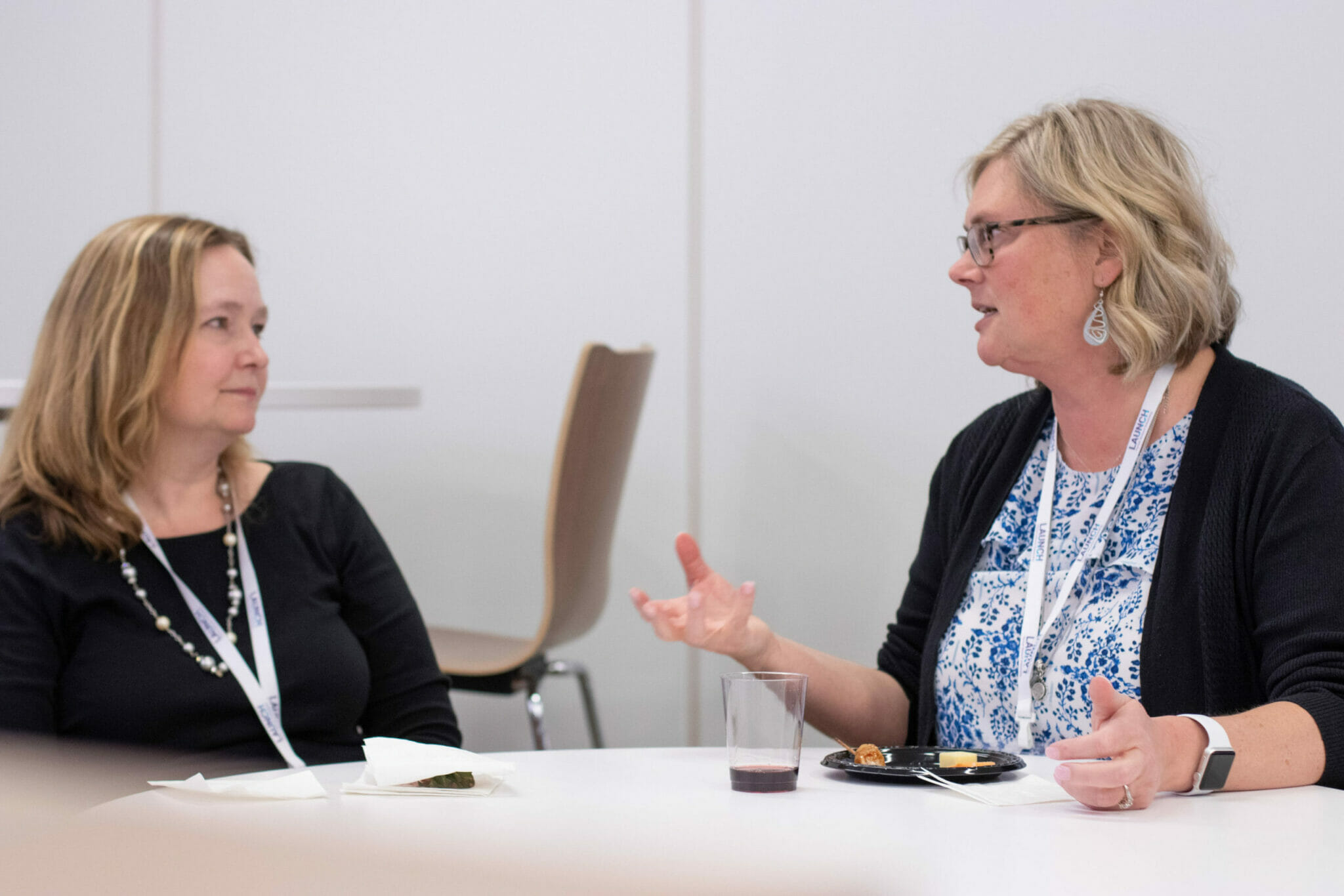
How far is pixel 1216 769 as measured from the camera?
3.79ft

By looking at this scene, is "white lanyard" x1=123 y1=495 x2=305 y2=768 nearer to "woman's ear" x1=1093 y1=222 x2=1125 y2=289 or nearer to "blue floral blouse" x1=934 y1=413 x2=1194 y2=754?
"blue floral blouse" x1=934 y1=413 x2=1194 y2=754

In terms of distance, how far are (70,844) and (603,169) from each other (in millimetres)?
3398

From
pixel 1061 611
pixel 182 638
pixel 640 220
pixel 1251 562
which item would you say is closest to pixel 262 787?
pixel 182 638

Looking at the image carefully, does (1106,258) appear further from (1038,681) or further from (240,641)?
(240,641)

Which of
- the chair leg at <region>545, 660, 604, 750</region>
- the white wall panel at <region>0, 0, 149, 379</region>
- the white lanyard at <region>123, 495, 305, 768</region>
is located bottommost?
the chair leg at <region>545, 660, 604, 750</region>

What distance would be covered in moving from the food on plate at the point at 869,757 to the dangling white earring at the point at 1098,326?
66 cm

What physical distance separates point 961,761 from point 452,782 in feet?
1.53

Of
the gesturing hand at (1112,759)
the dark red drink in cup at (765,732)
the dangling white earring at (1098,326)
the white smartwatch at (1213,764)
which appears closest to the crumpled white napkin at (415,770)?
the dark red drink in cup at (765,732)

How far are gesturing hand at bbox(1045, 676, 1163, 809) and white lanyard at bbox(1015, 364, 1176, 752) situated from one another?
1.48 ft

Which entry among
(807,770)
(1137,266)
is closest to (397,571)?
(807,770)

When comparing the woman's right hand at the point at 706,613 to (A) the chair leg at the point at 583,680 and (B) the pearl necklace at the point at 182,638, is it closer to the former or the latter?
(B) the pearl necklace at the point at 182,638

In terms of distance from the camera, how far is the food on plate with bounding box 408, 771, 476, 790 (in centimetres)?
116

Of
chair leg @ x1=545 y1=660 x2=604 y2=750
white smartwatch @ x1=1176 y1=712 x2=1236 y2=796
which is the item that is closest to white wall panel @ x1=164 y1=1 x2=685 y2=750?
chair leg @ x1=545 y1=660 x2=604 y2=750

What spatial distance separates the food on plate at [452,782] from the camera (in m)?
1.16
